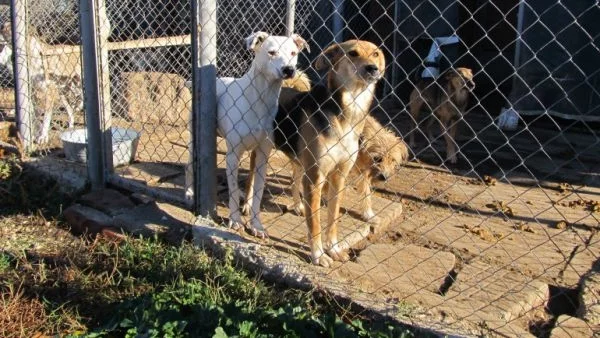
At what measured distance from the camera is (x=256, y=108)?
3.60m

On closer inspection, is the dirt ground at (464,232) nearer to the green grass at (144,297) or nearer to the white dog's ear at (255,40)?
the green grass at (144,297)

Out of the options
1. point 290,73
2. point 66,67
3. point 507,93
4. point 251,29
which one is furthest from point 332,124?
point 507,93

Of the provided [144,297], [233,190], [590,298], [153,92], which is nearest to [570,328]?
[590,298]

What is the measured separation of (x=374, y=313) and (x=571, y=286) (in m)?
1.27

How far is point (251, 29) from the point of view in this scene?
324 inches

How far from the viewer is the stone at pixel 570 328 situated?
254cm

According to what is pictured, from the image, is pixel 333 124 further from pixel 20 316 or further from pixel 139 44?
pixel 139 44

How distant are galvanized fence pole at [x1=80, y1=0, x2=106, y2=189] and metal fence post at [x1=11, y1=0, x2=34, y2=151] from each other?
118 centimetres

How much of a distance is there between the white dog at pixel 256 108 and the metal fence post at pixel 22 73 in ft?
7.47

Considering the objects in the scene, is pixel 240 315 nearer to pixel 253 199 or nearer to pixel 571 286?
pixel 253 199

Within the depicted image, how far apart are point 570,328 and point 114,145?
370 cm

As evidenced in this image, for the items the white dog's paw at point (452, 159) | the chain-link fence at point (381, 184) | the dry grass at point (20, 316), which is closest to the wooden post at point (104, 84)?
the chain-link fence at point (381, 184)

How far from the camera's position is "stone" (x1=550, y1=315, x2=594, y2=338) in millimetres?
2535

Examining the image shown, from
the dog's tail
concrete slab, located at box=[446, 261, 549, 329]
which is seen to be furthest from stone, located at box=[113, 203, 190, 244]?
concrete slab, located at box=[446, 261, 549, 329]
